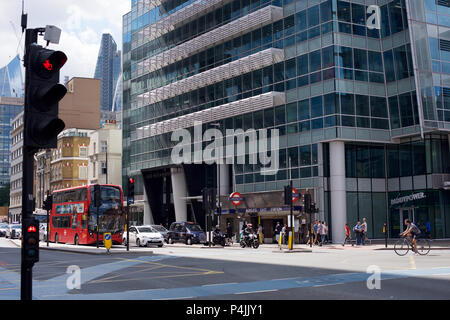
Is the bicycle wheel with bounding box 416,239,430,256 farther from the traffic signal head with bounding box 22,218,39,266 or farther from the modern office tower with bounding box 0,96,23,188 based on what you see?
the modern office tower with bounding box 0,96,23,188

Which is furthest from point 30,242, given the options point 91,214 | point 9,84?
point 9,84

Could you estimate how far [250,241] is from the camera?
122ft

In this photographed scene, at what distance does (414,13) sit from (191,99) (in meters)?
23.4

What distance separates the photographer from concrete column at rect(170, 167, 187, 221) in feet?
190

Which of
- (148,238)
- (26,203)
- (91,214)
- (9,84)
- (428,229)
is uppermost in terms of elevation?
(9,84)

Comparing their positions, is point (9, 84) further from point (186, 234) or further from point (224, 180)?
point (186, 234)

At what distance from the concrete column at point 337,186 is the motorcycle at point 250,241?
284 inches

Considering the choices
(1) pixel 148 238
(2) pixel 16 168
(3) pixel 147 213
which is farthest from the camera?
(2) pixel 16 168

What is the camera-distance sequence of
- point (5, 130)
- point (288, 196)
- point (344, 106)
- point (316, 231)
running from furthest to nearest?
point (5, 130) < point (344, 106) < point (316, 231) < point (288, 196)

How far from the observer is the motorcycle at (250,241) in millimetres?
36312

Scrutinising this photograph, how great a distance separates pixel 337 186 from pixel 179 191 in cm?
2167

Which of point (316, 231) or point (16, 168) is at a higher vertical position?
point (16, 168)

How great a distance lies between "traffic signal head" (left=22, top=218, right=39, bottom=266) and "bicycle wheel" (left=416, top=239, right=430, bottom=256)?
2141cm
